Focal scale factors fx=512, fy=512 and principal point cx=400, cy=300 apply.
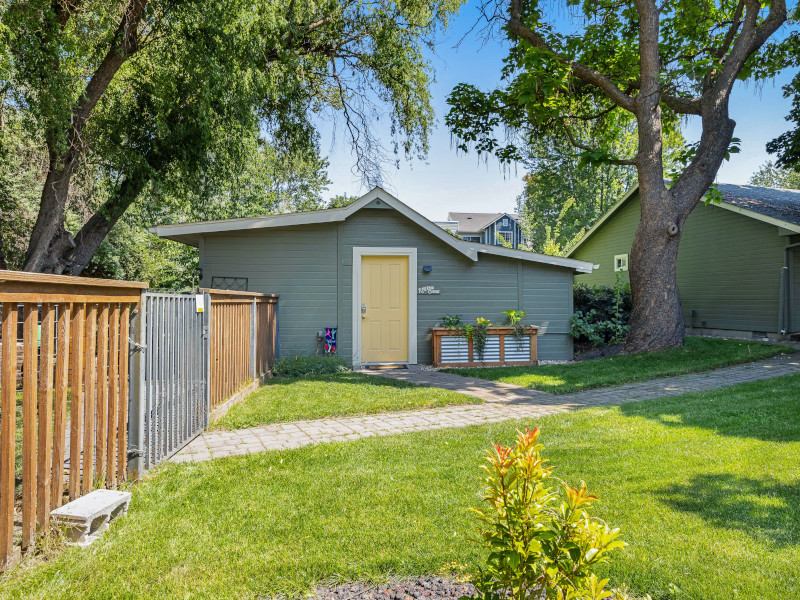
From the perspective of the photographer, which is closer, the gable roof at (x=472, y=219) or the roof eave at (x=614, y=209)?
the roof eave at (x=614, y=209)

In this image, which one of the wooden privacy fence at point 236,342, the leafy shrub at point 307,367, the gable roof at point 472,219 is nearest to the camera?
the wooden privacy fence at point 236,342

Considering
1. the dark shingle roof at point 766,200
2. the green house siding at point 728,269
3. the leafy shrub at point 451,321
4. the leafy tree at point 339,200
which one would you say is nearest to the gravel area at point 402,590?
the leafy shrub at point 451,321

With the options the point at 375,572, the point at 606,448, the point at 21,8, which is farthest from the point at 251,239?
the point at 375,572

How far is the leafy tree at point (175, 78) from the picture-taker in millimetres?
7371

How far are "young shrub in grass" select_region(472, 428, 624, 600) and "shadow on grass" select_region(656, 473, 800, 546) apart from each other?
195 centimetres

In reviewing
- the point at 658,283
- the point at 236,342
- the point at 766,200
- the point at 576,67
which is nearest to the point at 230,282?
the point at 236,342

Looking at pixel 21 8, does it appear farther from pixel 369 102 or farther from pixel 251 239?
pixel 369 102

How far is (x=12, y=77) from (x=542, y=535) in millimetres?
9139

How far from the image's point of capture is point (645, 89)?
1112 cm

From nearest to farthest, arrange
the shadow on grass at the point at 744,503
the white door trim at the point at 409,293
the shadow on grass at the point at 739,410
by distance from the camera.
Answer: the shadow on grass at the point at 744,503 < the shadow on grass at the point at 739,410 < the white door trim at the point at 409,293

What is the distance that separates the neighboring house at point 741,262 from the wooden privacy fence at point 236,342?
33.0ft

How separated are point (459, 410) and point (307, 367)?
359 cm

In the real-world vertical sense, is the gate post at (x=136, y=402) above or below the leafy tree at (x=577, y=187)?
below

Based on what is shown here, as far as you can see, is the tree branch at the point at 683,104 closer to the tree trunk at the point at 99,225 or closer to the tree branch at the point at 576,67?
the tree branch at the point at 576,67
